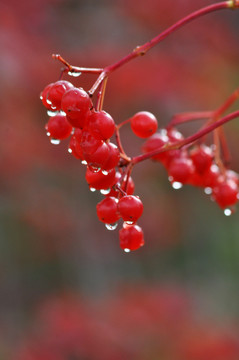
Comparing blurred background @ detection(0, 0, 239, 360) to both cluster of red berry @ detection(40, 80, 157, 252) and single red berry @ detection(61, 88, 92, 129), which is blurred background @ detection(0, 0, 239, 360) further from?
single red berry @ detection(61, 88, 92, 129)

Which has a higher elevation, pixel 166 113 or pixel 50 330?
pixel 166 113

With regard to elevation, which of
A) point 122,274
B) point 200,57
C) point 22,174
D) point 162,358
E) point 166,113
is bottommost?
point 162,358

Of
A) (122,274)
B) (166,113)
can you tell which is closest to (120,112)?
(166,113)

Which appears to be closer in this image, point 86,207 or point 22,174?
point 22,174

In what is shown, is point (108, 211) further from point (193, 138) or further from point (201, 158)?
point (201, 158)

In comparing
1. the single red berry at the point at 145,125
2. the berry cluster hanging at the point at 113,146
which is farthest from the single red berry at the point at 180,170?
the single red berry at the point at 145,125

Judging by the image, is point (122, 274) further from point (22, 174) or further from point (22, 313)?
point (22, 174)

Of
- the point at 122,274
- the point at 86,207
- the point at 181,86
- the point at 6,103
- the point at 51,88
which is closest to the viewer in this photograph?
the point at 51,88

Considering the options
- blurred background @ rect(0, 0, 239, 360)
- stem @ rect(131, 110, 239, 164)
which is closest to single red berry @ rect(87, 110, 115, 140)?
stem @ rect(131, 110, 239, 164)

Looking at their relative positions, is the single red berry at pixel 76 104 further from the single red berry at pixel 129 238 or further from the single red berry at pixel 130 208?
the single red berry at pixel 129 238
